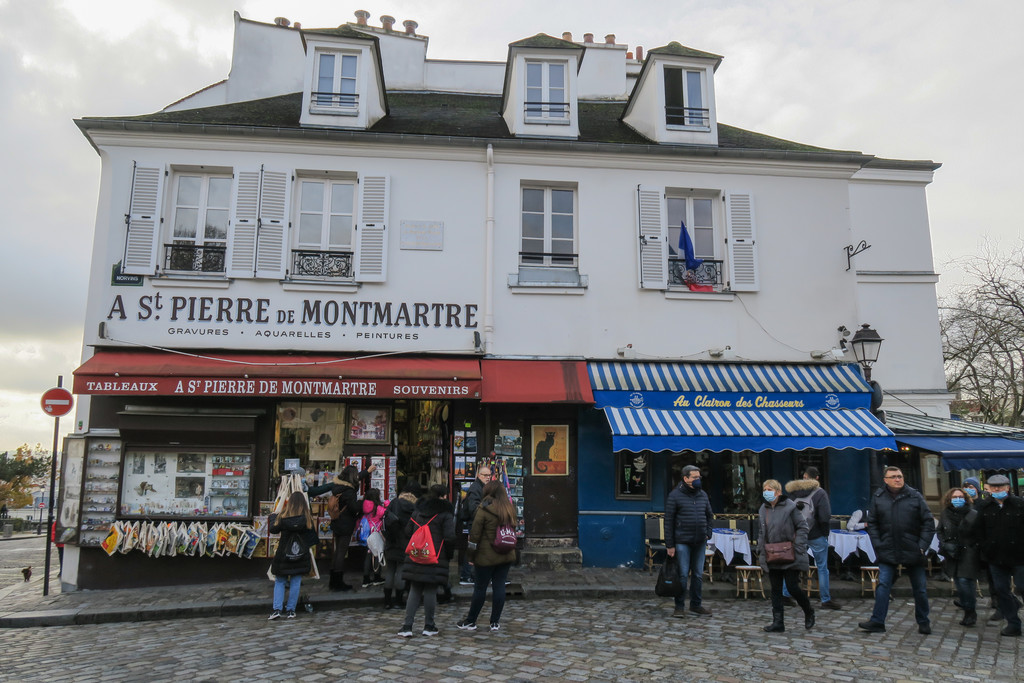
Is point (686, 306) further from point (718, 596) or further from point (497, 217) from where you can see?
point (718, 596)

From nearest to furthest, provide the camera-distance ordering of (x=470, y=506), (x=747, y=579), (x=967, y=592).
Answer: (x=967, y=592) → (x=470, y=506) → (x=747, y=579)

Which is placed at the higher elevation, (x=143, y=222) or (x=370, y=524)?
(x=143, y=222)

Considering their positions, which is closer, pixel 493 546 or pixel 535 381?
pixel 493 546

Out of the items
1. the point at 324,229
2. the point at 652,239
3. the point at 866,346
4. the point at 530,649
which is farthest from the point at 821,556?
the point at 324,229

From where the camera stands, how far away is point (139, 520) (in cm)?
943

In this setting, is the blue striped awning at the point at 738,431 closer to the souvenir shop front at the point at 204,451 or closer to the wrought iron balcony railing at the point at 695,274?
the souvenir shop front at the point at 204,451

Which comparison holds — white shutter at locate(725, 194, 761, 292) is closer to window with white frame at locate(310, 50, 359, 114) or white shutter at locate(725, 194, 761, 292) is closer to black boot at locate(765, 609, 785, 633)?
black boot at locate(765, 609, 785, 633)

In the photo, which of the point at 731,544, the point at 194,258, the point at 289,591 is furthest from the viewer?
the point at 194,258

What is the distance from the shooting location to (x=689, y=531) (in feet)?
24.3

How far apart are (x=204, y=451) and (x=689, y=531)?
690 centimetres

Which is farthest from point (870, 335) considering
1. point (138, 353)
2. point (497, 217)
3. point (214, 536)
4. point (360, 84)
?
point (138, 353)

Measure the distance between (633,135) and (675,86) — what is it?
43.6 inches

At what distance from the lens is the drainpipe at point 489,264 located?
10.4 meters

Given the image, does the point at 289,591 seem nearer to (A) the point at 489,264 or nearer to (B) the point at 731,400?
(A) the point at 489,264
